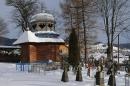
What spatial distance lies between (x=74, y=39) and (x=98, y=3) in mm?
10719

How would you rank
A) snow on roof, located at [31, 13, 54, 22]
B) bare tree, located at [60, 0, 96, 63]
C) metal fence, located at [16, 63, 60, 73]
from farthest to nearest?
1. snow on roof, located at [31, 13, 54, 22]
2. bare tree, located at [60, 0, 96, 63]
3. metal fence, located at [16, 63, 60, 73]

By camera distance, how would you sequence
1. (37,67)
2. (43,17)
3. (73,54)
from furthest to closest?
(43,17), (37,67), (73,54)

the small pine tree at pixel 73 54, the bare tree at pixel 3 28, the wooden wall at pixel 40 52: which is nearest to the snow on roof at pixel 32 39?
the wooden wall at pixel 40 52

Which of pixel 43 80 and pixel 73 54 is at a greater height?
pixel 73 54

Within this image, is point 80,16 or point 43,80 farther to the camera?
point 80,16

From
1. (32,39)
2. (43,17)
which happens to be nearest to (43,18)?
(43,17)

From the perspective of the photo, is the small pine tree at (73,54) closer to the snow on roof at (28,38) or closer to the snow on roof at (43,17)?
the snow on roof at (28,38)

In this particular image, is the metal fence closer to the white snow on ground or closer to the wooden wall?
the white snow on ground

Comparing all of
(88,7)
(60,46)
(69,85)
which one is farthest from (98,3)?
(69,85)

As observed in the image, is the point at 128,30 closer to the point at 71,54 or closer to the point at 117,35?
the point at 117,35

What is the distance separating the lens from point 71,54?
1293 inches

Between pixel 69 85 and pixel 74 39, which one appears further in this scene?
pixel 74 39

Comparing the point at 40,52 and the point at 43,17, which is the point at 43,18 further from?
the point at 40,52

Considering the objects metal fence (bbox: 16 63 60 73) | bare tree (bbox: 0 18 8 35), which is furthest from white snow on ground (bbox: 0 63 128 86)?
bare tree (bbox: 0 18 8 35)
